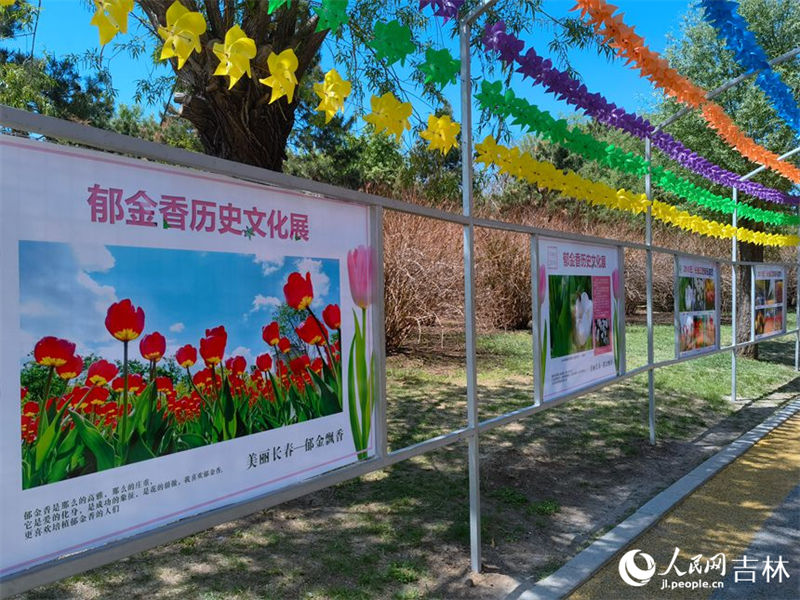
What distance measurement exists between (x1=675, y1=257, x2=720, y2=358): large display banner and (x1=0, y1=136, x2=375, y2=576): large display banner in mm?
5260

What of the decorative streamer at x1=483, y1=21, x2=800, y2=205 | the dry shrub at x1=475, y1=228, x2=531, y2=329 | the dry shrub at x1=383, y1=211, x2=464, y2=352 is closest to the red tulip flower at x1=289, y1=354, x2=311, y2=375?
the decorative streamer at x1=483, y1=21, x2=800, y2=205

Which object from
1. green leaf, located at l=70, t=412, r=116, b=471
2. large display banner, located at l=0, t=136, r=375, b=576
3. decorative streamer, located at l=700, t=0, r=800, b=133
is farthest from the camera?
decorative streamer, located at l=700, t=0, r=800, b=133

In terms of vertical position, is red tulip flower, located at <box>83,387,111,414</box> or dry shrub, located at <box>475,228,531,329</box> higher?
dry shrub, located at <box>475,228,531,329</box>

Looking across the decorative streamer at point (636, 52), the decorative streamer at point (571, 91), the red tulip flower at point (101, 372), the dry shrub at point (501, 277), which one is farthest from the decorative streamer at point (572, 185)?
the dry shrub at point (501, 277)

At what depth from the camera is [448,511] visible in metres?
4.39

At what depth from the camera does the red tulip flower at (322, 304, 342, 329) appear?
104 inches

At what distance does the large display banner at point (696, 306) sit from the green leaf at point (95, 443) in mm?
6214

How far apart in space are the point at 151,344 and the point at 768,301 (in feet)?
35.1

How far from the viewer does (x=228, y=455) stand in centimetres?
223

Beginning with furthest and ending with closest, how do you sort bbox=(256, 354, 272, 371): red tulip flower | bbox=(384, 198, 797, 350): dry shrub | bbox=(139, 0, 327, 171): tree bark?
bbox=(384, 198, 797, 350): dry shrub → bbox=(139, 0, 327, 171): tree bark → bbox=(256, 354, 272, 371): red tulip flower

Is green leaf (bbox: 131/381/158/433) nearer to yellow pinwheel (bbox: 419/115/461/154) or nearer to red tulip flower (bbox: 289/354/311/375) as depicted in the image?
red tulip flower (bbox: 289/354/311/375)

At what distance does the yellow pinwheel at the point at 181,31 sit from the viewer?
2145 mm

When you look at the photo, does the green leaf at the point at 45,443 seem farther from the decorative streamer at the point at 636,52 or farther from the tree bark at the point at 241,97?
the decorative streamer at the point at 636,52
